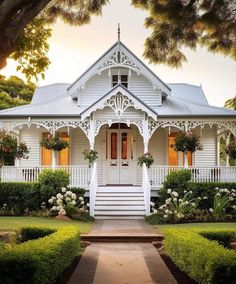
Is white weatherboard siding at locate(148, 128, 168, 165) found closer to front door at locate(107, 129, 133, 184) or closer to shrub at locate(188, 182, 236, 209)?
front door at locate(107, 129, 133, 184)

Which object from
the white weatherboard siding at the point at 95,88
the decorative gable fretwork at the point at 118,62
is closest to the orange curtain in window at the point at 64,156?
the white weatherboard siding at the point at 95,88

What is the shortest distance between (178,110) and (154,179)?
4.27 m

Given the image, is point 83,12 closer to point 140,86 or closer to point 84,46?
point 84,46

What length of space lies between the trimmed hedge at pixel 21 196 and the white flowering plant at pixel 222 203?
6.20 m

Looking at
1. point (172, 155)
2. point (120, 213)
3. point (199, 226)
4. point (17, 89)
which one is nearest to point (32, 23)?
point (199, 226)

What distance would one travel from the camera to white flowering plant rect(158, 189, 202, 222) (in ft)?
66.4

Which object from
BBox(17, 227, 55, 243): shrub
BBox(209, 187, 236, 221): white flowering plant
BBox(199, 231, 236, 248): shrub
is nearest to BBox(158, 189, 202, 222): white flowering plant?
BBox(209, 187, 236, 221): white flowering plant

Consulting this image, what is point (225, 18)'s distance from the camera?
1199 cm

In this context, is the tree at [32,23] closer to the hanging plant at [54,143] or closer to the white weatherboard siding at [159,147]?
the hanging plant at [54,143]

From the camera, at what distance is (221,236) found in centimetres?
1305

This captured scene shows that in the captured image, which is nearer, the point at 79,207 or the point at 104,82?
the point at 79,207

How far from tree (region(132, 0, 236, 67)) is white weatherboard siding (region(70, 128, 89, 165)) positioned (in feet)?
46.2

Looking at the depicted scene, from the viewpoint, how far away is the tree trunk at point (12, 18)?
7.38 meters

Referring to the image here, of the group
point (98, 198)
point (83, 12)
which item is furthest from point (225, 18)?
point (98, 198)
